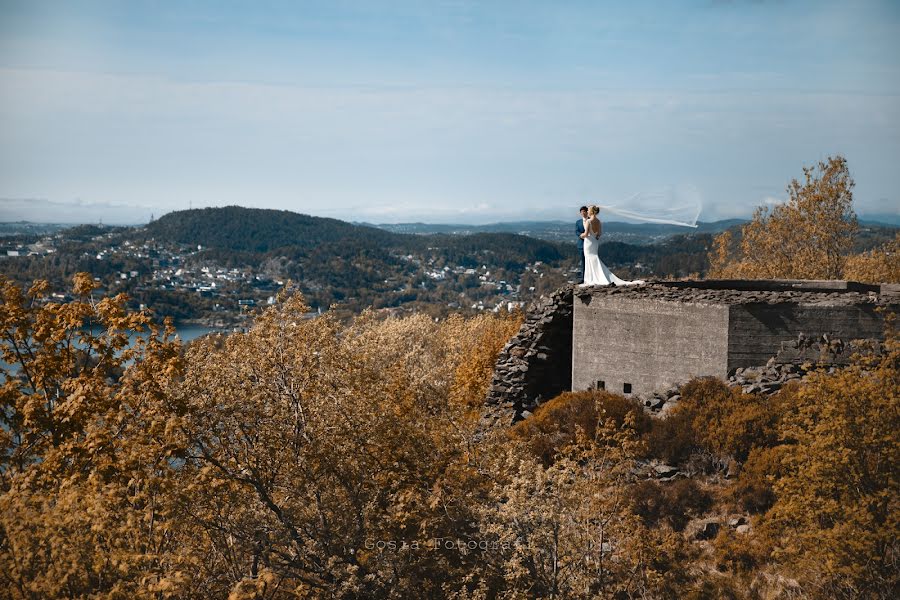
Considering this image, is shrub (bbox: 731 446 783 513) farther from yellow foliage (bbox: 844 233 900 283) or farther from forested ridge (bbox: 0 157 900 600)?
yellow foliage (bbox: 844 233 900 283)

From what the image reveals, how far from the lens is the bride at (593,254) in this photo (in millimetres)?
23953

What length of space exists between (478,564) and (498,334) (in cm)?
2046

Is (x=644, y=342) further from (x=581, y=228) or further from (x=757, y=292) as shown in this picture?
(x=581, y=228)

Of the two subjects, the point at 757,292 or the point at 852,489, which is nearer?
the point at 852,489

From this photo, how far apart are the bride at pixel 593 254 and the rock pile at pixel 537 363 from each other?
84 centimetres

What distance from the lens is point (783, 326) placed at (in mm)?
20344

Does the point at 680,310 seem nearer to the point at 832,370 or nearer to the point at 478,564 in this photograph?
the point at 832,370

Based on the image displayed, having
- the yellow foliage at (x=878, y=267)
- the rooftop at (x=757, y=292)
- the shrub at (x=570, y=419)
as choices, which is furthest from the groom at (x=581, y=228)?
the yellow foliage at (x=878, y=267)

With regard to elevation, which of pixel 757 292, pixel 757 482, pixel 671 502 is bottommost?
pixel 671 502

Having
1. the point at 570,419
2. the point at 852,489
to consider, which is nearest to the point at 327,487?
the point at 852,489

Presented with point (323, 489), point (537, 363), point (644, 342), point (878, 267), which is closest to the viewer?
point (323, 489)

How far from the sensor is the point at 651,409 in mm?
20562

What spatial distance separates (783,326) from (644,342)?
3.46 meters

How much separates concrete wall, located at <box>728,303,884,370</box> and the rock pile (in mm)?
5523
